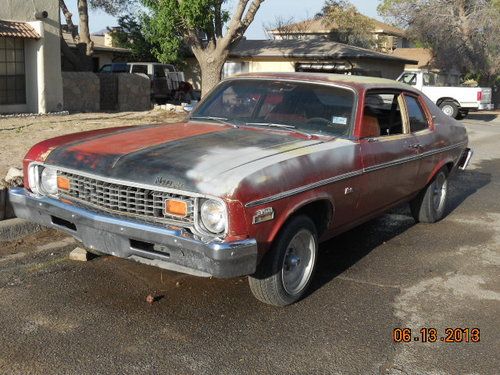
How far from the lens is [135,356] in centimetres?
354

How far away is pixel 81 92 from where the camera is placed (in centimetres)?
1830

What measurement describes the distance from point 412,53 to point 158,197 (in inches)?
1853

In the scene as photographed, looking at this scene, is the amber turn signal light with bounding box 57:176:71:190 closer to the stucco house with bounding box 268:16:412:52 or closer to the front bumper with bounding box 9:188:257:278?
the front bumper with bounding box 9:188:257:278

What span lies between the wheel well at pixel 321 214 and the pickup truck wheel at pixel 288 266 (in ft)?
0.45

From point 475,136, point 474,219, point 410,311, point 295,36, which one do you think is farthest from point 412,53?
point 410,311

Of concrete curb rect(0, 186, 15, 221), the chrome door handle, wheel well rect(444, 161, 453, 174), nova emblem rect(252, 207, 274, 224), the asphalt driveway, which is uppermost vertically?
the chrome door handle

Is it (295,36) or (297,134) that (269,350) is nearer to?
(297,134)

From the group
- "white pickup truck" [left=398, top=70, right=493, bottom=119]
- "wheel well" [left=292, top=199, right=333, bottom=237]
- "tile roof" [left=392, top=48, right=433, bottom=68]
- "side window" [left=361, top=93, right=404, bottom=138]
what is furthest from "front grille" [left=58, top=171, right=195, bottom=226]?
"tile roof" [left=392, top=48, right=433, bottom=68]

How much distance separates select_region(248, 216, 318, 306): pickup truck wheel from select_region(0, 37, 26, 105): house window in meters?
13.6

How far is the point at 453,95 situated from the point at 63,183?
844 inches

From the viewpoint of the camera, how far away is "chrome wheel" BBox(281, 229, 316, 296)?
4.30m

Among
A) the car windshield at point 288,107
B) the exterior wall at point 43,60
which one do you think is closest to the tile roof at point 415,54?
the exterior wall at point 43,60

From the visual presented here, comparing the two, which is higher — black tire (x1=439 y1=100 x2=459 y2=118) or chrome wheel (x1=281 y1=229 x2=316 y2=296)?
black tire (x1=439 y1=100 x2=459 y2=118)

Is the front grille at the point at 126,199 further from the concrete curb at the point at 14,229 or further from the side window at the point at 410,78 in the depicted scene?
the side window at the point at 410,78
